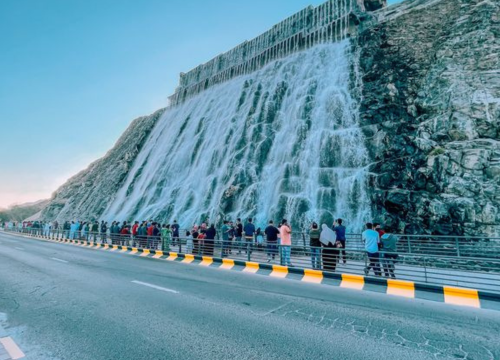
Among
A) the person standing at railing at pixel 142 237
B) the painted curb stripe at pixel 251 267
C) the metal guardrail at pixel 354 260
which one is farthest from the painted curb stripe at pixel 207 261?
the person standing at railing at pixel 142 237

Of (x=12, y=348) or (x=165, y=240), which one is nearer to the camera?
(x=12, y=348)

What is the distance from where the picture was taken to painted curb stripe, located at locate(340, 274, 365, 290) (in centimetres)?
868

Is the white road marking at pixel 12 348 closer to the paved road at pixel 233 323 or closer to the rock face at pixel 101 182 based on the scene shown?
the paved road at pixel 233 323

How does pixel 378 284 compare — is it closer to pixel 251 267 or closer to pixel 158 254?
pixel 251 267

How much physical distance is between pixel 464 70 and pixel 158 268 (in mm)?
21568

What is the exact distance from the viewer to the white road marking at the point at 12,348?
4.12 metres

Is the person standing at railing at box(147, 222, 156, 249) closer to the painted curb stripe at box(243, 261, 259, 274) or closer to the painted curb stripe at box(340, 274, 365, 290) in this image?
the painted curb stripe at box(243, 261, 259, 274)

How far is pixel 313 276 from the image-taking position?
33.5ft

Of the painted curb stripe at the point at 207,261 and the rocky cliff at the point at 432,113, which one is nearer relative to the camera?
the painted curb stripe at the point at 207,261

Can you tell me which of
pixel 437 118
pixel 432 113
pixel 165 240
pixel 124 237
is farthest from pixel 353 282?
pixel 124 237

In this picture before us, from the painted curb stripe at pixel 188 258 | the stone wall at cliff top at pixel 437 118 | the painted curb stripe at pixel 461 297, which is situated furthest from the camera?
the stone wall at cliff top at pixel 437 118

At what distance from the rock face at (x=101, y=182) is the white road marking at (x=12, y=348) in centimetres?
4179

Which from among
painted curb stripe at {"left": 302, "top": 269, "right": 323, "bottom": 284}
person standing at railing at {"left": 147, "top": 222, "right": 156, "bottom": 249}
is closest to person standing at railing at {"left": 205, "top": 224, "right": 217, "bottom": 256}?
person standing at railing at {"left": 147, "top": 222, "right": 156, "bottom": 249}

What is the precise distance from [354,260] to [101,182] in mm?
46909
